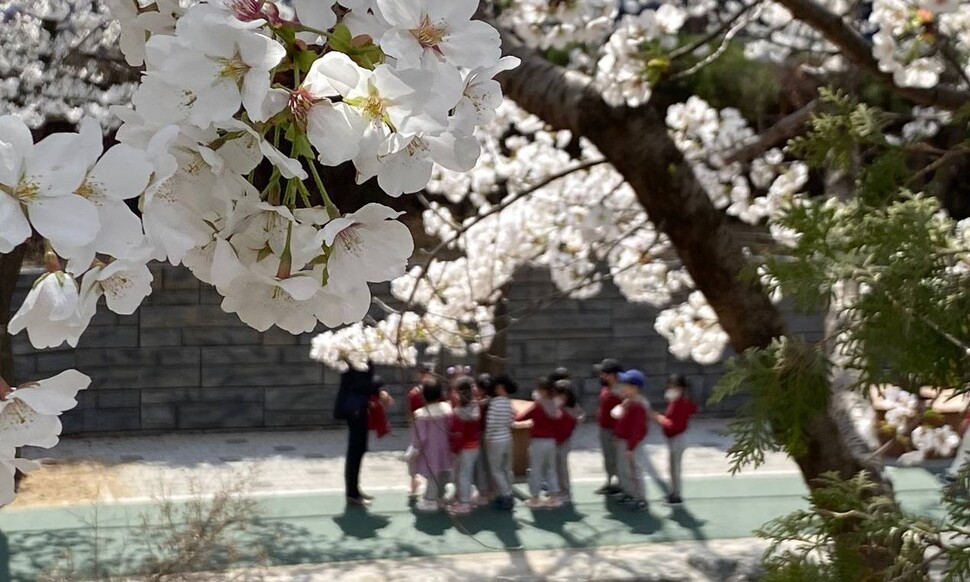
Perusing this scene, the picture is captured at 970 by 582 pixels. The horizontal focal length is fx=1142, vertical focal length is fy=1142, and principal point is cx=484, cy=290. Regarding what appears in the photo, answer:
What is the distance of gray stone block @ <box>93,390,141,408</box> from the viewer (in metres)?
9.08

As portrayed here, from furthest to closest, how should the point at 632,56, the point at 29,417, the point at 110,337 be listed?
the point at 110,337, the point at 632,56, the point at 29,417

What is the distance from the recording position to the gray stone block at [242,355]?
9.41 metres

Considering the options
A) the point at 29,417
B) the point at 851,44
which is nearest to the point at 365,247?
the point at 29,417

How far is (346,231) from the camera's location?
0.66 m

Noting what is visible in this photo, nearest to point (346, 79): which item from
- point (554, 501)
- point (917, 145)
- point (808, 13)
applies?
point (917, 145)

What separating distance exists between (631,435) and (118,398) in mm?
4264

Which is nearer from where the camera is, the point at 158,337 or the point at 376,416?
the point at 376,416

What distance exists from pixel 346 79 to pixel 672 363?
10152 mm

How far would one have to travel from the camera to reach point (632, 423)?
7.35 metres

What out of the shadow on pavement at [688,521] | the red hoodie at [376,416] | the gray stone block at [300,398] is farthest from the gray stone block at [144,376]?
the shadow on pavement at [688,521]

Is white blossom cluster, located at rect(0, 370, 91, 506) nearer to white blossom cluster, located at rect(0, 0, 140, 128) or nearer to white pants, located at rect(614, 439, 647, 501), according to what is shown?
white blossom cluster, located at rect(0, 0, 140, 128)

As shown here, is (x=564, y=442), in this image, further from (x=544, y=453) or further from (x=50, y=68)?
(x=50, y=68)

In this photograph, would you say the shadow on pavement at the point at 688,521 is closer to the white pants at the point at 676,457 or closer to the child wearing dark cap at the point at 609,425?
the white pants at the point at 676,457

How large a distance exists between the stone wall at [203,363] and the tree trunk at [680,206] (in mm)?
6288
